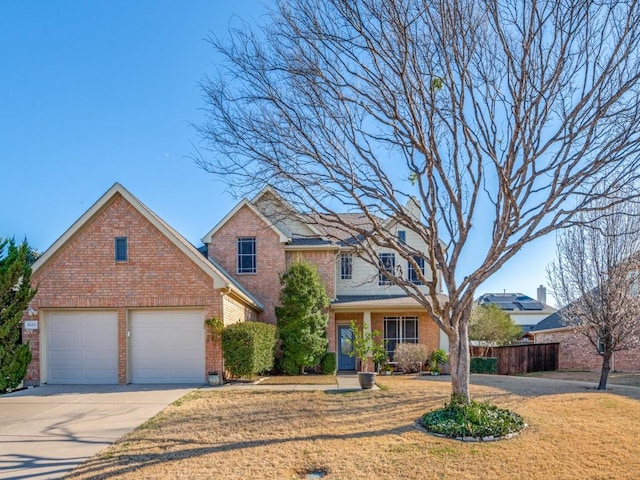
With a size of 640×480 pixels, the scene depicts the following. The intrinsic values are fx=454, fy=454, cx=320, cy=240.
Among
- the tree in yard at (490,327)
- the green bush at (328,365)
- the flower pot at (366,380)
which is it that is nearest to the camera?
the flower pot at (366,380)

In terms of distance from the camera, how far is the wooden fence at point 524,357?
71.4 ft

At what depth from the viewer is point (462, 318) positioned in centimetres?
953

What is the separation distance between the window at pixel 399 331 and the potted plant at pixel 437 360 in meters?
1.48

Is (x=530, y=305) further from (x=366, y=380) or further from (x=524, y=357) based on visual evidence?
(x=366, y=380)

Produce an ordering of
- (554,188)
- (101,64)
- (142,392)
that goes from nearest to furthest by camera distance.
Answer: (554,188) → (101,64) → (142,392)

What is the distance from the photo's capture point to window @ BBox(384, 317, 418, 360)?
20125mm

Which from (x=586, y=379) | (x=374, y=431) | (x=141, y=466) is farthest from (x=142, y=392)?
(x=586, y=379)

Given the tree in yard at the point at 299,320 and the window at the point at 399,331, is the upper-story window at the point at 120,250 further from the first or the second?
the window at the point at 399,331

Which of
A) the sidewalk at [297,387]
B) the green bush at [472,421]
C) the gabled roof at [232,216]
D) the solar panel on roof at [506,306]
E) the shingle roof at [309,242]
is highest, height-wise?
the gabled roof at [232,216]

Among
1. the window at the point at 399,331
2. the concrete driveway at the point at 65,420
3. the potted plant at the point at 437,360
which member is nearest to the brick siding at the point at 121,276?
the concrete driveway at the point at 65,420

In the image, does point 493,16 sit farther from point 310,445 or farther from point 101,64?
point 101,64

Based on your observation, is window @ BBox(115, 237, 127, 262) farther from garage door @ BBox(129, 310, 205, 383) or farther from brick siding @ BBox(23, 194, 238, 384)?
garage door @ BBox(129, 310, 205, 383)

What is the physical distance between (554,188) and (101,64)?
10.9 m

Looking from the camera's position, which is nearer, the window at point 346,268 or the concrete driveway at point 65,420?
the concrete driveway at point 65,420
